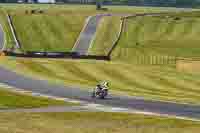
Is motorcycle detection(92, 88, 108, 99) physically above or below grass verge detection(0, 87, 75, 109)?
above

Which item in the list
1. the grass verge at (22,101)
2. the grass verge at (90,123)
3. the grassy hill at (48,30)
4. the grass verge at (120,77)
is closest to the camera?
the grass verge at (90,123)

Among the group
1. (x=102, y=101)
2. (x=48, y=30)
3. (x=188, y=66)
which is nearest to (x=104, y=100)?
(x=102, y=101)

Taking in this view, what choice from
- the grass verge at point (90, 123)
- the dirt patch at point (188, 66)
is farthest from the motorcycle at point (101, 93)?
the dirt patch at point (188, 66)

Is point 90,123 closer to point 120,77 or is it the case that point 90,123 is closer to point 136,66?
point 120,77

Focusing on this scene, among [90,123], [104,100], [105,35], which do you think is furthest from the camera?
[105,35]

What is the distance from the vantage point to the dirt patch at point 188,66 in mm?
92000

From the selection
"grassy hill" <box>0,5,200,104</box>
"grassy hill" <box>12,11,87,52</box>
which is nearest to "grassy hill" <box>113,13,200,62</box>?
"grassy hill" <box>0,5,200,104</box>

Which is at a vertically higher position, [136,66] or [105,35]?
[105,35]

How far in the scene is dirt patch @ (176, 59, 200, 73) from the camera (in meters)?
92.0

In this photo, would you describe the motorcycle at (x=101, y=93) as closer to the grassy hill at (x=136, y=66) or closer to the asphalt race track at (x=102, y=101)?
the asphalt race track at (x=102, y=101)

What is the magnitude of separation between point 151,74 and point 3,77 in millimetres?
17066

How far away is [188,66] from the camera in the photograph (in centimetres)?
9381

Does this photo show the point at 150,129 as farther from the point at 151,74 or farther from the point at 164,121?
the point at 151,74

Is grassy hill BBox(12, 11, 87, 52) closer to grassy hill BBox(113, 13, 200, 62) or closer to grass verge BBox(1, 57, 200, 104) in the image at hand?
grassy hill BBox(113, 13, 200, 62)
